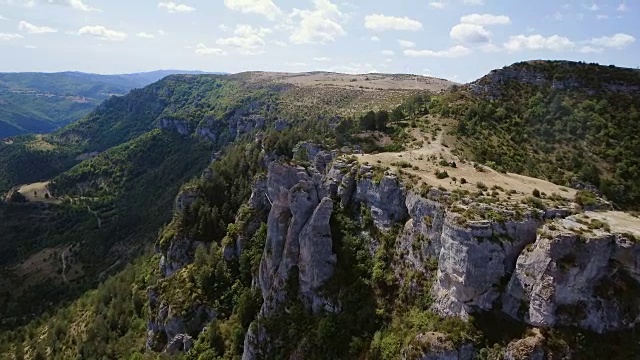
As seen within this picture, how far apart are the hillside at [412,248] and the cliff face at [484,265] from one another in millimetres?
196

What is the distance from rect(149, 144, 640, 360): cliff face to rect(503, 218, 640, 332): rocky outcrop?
0.31 ft

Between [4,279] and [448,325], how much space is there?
20769cm

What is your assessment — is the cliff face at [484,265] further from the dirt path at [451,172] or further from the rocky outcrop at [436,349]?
the dirt path at [451,172]

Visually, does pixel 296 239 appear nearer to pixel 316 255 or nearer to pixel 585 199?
pixel 316 255

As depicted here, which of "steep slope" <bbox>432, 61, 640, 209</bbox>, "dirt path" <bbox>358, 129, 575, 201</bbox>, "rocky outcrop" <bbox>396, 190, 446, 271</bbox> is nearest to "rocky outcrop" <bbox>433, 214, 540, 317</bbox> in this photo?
"rocky outcrop" <bbox>396, 190, 446, 271</bbox>

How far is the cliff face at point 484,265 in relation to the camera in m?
45.8

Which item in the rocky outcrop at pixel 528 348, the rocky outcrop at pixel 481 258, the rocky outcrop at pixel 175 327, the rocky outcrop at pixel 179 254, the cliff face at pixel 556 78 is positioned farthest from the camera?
the rocky outcrop at pixel 179 254

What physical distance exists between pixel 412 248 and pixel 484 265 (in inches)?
443

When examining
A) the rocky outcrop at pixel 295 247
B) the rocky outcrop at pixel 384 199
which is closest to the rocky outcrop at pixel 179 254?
the rocky outcrop at pixel 295 247

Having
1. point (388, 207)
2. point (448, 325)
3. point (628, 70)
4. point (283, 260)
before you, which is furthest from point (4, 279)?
point (628, 70)

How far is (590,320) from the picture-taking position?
4559 centimetres

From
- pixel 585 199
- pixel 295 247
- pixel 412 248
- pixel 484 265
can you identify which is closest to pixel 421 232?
pixel 412 248

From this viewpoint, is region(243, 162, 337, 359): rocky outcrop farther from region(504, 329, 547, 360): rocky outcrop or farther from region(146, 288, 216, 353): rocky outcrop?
region(504, 329, 547, 360): rocky outcrop

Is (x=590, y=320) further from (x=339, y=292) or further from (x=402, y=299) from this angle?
(x=339, y=292)
